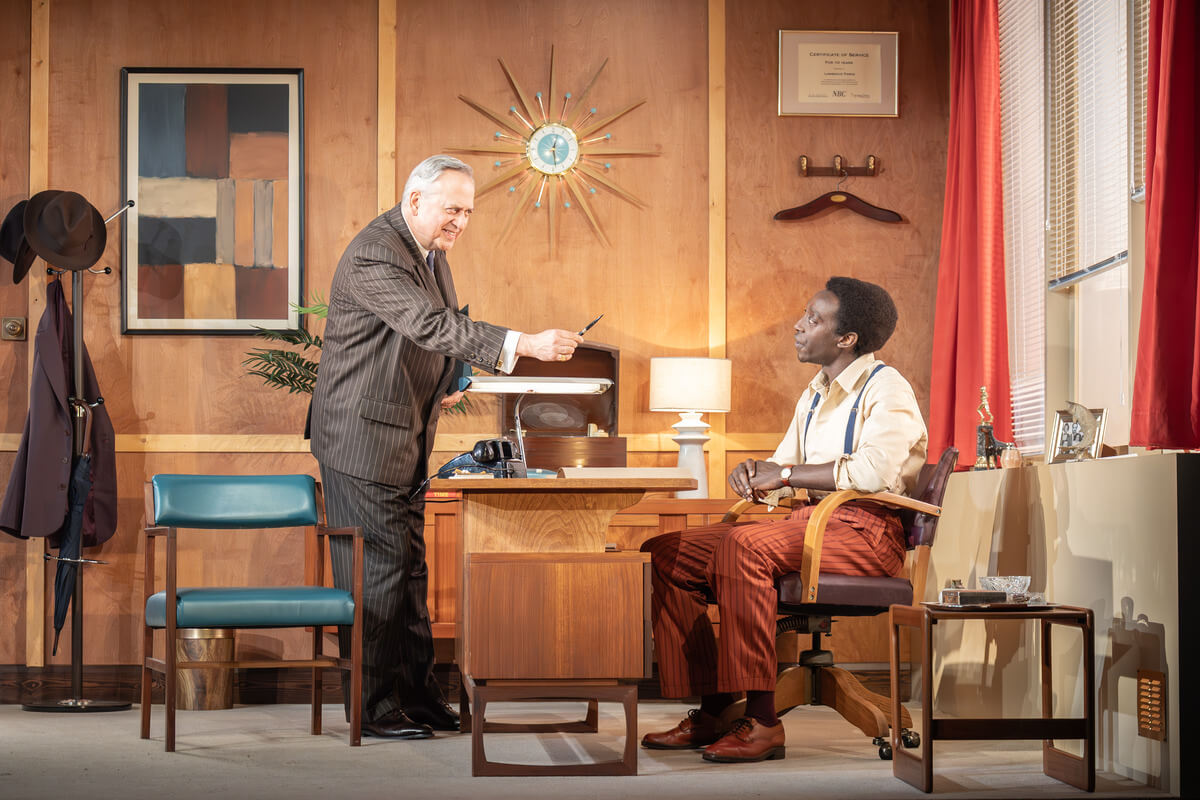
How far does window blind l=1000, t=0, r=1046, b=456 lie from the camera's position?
4504 millimetres

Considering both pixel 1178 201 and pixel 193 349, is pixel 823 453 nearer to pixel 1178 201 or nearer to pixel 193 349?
pixel 1178 201

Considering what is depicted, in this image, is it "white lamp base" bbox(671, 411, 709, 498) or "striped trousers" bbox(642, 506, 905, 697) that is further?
"white lamp base" bbox(671, 411, 709, 498)

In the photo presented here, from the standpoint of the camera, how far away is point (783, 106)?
557 cm

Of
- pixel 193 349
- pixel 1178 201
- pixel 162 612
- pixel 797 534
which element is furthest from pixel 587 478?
pixel 193 349

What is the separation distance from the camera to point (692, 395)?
203 inches

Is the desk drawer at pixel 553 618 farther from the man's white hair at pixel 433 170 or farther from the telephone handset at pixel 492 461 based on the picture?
the man's white hair at pixel 433 170

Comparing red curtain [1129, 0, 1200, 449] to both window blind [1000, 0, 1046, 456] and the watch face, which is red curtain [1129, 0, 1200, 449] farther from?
the watch face

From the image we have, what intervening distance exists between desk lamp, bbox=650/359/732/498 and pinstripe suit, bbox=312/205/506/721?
142cm

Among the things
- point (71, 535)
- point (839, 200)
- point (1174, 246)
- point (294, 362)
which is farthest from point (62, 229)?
point (1174, 246)

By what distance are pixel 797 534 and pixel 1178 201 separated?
4.34 ft

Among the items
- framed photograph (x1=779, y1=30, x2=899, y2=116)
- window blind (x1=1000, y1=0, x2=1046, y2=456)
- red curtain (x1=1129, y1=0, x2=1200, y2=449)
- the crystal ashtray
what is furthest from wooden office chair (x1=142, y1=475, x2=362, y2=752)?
framed photograph (x1=779, y1=30, x2=899, y2=116)

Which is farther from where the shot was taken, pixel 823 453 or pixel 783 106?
pixel 783 106

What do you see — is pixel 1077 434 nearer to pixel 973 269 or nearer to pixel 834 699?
pixel 834 699

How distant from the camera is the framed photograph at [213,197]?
17.8 ft
